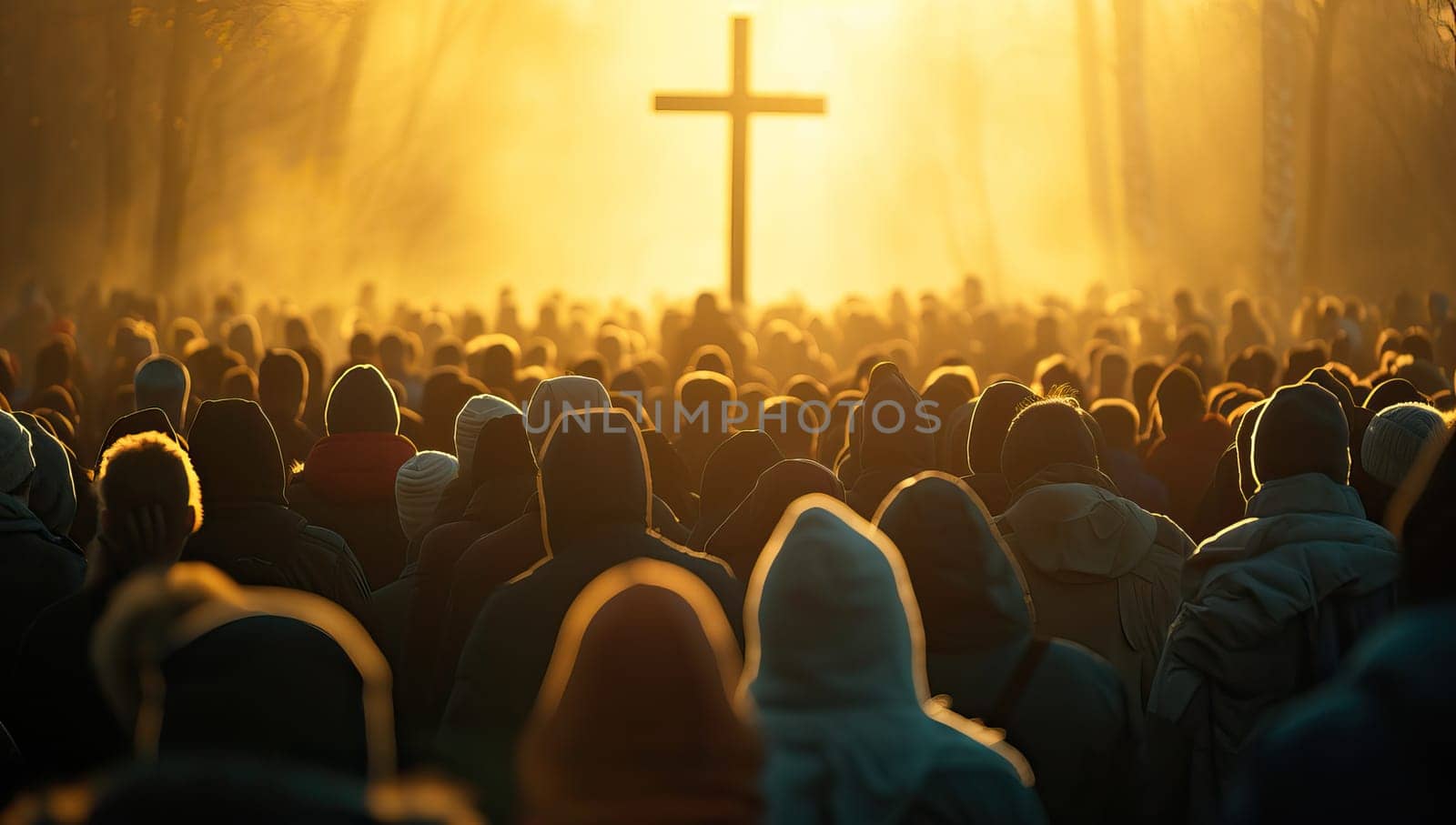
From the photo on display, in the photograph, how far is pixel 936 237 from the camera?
59.1m

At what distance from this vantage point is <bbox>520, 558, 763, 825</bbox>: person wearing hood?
256cm

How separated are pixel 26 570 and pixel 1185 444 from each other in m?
5.20

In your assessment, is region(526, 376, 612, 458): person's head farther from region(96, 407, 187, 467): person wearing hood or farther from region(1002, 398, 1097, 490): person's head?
region(1002, 398, 1097, 490): person's head

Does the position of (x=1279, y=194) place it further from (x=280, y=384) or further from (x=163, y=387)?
(x=163, y=387)

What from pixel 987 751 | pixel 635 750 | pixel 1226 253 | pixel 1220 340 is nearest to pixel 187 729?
pixel 635 750

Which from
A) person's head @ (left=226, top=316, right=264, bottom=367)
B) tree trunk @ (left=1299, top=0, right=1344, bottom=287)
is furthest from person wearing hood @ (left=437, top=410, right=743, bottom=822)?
tree trunk @ (left=1299, top=0, right=1344, bottom=287)

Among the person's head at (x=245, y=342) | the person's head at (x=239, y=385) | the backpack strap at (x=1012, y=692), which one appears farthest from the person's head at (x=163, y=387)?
A: the person's head at (x=245, y=342)

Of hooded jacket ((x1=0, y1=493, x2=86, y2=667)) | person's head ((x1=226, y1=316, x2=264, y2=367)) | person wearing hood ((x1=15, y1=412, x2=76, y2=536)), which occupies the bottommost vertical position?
hooded jacket ((x1=0, y1=493, x2=86, y2=667))

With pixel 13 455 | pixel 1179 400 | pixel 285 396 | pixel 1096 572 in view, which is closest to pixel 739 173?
pixel 285 396

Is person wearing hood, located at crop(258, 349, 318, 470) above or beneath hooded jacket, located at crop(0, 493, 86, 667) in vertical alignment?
above

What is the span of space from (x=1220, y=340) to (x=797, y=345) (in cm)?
937

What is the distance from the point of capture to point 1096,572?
5.54m

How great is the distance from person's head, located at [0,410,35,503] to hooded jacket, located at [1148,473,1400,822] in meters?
3.82

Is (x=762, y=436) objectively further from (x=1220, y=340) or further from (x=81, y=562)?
(x=1220, y=340)
